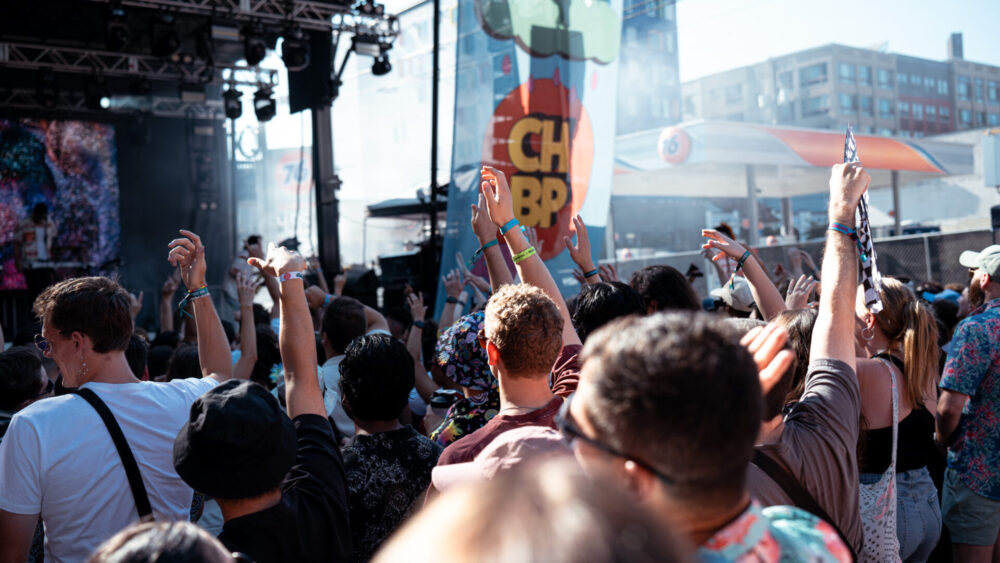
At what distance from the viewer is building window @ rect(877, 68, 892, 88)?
6241cm

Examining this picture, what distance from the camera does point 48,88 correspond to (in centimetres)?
1444

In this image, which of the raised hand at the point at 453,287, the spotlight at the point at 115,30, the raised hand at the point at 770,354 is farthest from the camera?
the spotlight at the point at 115,30

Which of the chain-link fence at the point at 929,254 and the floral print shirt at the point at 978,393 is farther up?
the chain-link fence at the point at 929,254

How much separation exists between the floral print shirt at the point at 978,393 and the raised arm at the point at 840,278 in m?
1.70

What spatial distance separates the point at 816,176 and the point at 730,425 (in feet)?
91.5

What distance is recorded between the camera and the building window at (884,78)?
205ft

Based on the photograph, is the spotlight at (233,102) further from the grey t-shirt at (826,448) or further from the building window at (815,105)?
the building window at (815,105)

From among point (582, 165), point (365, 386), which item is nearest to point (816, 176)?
point (582, 165)

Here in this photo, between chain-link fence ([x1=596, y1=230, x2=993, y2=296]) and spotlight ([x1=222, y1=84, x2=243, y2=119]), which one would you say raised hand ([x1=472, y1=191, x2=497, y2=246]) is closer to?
chain-link fence ([x1=596, y1=230, x2=993, y2=296])

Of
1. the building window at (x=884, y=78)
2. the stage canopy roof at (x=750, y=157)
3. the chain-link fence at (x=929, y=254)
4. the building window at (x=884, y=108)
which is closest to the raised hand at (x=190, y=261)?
the chain-link fence at (x=929, y=254)

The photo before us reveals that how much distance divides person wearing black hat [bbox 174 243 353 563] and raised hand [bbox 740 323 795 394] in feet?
3.33

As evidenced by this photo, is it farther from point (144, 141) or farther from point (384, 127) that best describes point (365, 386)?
point (144, 141)

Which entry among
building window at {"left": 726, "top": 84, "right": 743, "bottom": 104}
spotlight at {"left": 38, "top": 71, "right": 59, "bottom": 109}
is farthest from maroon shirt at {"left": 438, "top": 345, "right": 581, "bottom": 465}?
building window at {"left": 726, "top": 84, "right": 743, "bottom": 104}

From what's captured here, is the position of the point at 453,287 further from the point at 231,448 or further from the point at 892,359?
the point at 231,448
